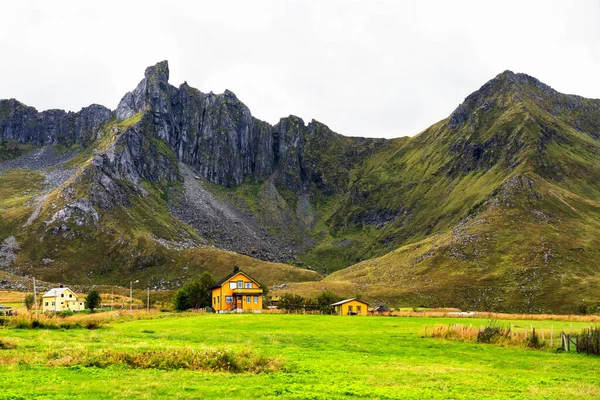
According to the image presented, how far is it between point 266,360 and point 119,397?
9.69m

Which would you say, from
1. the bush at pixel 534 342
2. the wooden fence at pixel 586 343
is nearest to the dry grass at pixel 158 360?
the bush at pixel 534 342

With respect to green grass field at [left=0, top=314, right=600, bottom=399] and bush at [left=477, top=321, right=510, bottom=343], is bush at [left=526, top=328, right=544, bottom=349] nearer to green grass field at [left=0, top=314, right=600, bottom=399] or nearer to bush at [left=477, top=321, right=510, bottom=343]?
bush at [left=477, top=321, right=510, bottom=343]

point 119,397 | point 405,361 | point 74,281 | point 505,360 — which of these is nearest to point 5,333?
point 119,397

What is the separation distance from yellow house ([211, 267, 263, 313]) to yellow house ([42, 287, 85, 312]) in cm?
3895

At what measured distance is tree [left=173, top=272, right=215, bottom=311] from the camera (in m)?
108

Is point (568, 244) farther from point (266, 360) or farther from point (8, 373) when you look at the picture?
point (8, 373)

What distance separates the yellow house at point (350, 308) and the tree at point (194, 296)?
2790cm

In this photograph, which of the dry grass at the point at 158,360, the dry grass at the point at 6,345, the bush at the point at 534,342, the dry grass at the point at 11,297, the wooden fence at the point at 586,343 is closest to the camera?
the dry grass at the point at 158,360

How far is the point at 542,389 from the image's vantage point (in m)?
23.8

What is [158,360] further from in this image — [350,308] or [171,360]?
[350,308]

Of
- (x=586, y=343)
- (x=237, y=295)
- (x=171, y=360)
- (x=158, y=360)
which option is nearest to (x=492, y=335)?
(x=586, y=343)

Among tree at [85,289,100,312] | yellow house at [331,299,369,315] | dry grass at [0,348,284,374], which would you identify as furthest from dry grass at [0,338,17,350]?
tree at [85,289,100,312]

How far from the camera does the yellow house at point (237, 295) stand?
3999 inches

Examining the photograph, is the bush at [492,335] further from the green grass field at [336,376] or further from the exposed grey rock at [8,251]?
the exposed grey rock at [8,251]
